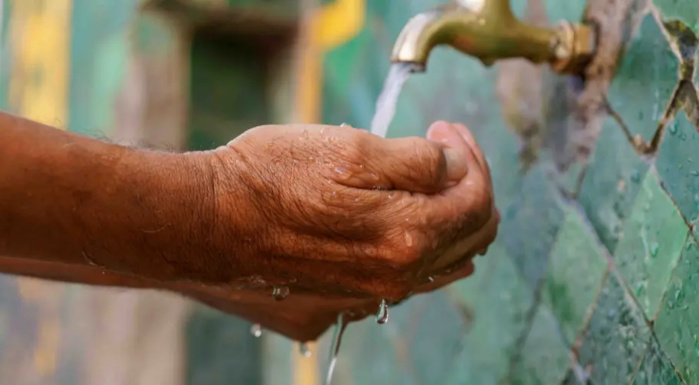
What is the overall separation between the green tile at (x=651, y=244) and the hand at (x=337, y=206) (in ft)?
0.65

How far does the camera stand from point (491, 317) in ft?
3.54

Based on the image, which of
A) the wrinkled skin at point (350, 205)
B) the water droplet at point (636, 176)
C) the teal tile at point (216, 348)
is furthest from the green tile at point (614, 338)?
the teal tile at point (216, 348)

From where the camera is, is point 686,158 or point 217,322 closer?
point 686,158

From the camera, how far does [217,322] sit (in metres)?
1.99

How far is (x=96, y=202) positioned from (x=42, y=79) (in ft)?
8.61

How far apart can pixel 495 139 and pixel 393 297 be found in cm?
50

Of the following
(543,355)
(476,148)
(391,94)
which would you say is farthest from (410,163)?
(543,355)

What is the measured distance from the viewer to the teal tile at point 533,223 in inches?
36.1

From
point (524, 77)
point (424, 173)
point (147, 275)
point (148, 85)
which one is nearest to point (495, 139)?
point (524, 77)

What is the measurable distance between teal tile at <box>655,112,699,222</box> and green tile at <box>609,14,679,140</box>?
3 cm

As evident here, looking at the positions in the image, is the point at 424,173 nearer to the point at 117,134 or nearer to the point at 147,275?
the point at 147,275

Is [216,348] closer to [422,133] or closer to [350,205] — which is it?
[422,133]

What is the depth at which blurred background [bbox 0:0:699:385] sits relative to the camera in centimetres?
71

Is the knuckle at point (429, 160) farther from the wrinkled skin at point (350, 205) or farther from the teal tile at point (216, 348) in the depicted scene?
the teal tile at point (216, 348)
